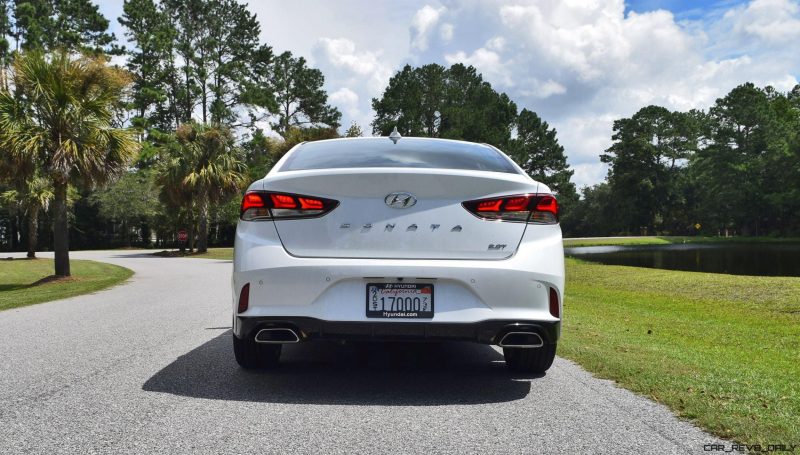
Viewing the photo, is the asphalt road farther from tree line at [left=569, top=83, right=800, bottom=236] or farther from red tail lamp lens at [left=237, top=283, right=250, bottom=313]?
tree line at [left=569, top=83, right=800, bottom=236]

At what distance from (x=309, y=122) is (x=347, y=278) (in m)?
59.6

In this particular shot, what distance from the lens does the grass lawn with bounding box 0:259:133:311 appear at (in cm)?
1264

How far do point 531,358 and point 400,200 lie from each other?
171 cm

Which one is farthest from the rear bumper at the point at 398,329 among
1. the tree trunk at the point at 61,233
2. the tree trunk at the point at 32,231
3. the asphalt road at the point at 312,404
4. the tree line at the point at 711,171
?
the tree line at the point at 711,171

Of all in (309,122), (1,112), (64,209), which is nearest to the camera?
(1,112)

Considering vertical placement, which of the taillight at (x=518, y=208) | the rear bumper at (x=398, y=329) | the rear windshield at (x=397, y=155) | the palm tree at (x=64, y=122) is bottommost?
the rear bumper at (x=398, y=329)

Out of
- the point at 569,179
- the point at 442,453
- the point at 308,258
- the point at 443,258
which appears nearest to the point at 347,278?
the point at 308,258

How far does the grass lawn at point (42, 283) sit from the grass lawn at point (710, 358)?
9.46 meters

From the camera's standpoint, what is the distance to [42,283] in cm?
1730

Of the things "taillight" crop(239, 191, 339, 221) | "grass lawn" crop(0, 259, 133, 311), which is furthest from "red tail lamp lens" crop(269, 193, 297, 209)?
"grass lawn" crop(0, 259, 133, 311)

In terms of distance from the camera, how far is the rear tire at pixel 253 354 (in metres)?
4.77

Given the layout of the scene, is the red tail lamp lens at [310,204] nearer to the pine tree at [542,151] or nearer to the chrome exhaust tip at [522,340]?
the chrome exhaust tip at [522,340]

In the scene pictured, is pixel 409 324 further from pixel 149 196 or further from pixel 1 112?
pixel 149 196

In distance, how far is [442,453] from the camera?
10.1 ft
